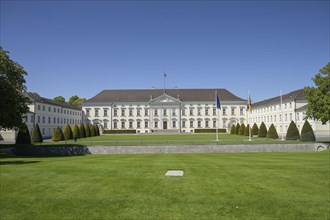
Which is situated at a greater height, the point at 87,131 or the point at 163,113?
the point at 163,113

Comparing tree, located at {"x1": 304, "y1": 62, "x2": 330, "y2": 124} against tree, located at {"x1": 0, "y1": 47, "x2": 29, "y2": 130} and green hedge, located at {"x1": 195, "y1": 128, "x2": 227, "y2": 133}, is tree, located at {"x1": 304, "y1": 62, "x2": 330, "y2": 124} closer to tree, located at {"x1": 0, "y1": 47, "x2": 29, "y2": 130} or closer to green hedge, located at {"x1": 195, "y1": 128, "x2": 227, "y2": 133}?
tree, located at {"x1": 0, "y1": 47, "x2": 29, "y2": 130}

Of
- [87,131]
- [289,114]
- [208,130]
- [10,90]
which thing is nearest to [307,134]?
[289,114]

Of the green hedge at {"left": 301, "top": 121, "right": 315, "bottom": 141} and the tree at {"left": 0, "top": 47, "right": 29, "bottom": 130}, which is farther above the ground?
the tree at {"left": 0, "top": 47, "right": 29, "bottom": 130}

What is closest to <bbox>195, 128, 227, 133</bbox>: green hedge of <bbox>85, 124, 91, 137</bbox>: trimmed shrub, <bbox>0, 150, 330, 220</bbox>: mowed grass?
<bbox>85, 124, 91, 137</bbox>: trimmed shrub

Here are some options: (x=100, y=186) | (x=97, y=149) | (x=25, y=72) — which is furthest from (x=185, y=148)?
(x=100, y=186)

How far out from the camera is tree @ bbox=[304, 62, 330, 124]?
93.0ft

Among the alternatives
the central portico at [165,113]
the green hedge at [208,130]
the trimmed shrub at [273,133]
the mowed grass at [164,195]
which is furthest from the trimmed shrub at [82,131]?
the mowed grass at [164,195]

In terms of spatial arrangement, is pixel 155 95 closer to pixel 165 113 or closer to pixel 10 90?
pixel 165 113

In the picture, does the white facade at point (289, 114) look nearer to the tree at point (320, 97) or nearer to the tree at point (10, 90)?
the tree at point (320, 97)

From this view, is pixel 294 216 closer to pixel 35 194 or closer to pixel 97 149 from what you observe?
pixel 35 194

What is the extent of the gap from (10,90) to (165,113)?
56.4m

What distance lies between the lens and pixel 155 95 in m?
80.7

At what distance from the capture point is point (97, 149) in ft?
92.0

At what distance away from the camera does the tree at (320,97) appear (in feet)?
93.0
